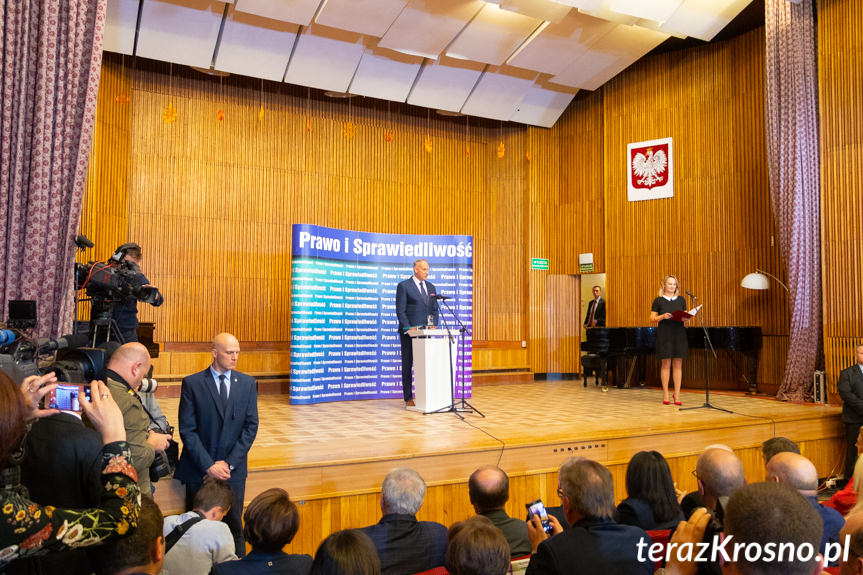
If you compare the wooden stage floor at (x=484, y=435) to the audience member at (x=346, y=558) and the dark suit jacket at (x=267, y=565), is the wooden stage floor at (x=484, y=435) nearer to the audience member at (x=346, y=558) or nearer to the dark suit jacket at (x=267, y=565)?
the dark suit jacket at (x=267, y=565)

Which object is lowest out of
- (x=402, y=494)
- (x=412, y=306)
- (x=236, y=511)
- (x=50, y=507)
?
(x=236, y=511)

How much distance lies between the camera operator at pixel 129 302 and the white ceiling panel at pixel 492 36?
5.41m

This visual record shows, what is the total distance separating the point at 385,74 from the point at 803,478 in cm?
766

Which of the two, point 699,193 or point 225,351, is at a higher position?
point 699,193

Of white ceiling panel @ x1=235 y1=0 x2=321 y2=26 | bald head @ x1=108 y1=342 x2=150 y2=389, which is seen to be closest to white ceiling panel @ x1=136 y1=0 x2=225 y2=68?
white ceiling panel @ x1=235 y1=0 x2=321 y2=26

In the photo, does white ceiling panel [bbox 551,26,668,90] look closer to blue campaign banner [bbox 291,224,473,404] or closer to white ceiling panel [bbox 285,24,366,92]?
white ceiling panel [bbox 285,24,366,92]

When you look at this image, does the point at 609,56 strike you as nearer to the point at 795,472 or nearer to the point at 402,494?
the point at 795,472

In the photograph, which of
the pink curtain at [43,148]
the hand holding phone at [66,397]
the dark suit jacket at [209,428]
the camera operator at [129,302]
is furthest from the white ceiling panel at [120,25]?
the hand holding phone at [66,397]

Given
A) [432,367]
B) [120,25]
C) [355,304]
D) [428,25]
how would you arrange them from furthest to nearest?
[428,25]
[355,304]
[120,25]
[432,367]

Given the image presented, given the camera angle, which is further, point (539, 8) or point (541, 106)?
point (541, 106)

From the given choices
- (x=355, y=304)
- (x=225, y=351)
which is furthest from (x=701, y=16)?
→ (x=225, y=351)

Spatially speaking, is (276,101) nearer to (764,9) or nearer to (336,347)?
(336,347)

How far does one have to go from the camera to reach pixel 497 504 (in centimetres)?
266

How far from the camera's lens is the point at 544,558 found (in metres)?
1.90
